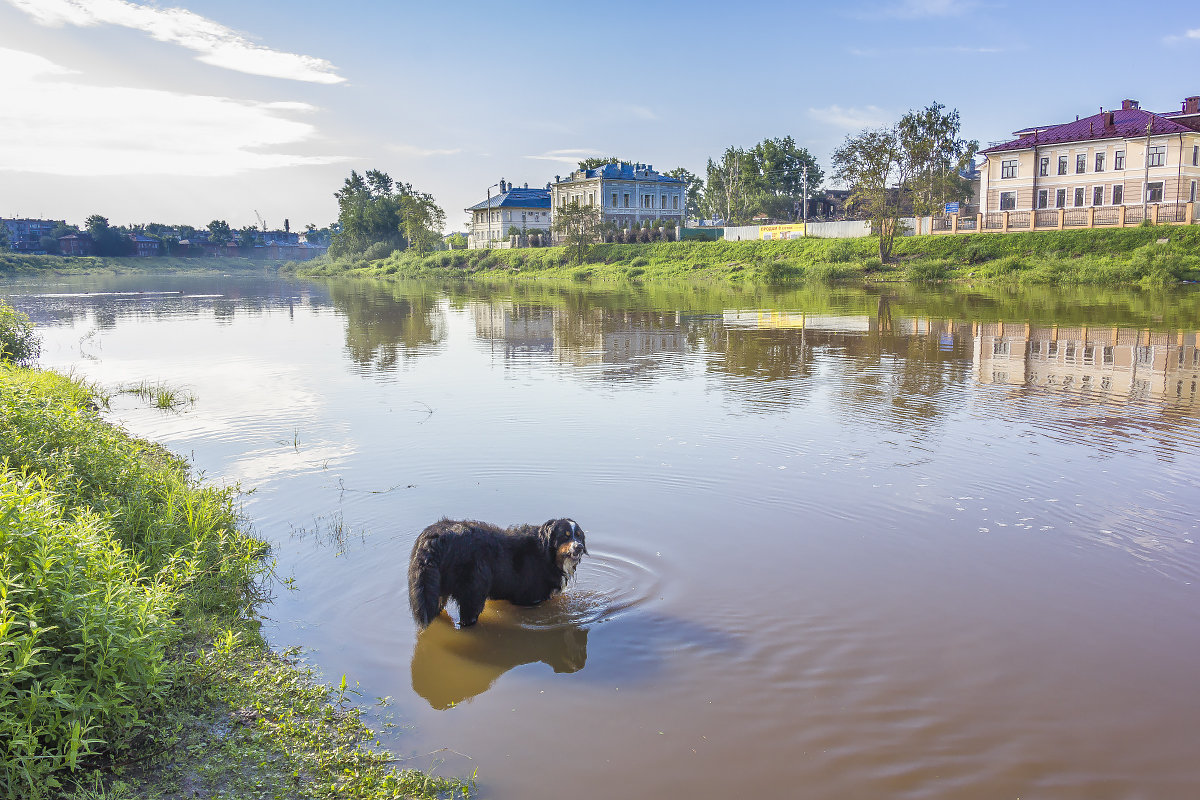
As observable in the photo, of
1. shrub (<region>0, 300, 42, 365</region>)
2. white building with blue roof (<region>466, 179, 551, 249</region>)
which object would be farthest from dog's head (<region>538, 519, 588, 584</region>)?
white building with blue roof (<region>466, 179, 551, 249</region>)

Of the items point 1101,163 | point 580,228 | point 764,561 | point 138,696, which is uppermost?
point 1101,163

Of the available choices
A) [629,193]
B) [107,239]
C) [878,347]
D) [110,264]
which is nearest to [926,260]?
[878,347]

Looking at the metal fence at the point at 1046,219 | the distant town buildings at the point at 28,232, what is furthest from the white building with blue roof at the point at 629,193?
the distant town buildings at the point at 28,232

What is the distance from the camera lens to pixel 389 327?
3166 cm

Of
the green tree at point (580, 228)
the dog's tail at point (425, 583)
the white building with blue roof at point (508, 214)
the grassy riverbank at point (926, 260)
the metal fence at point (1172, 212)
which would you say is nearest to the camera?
the dog's tail at point (425, 583)

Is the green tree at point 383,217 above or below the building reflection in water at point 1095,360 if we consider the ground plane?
above

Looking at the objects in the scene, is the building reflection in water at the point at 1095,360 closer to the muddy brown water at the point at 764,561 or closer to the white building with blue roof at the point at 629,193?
the muddy brown water at the point at 764,561

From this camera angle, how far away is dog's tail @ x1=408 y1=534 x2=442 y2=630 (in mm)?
6527

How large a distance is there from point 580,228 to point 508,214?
36.6 meters

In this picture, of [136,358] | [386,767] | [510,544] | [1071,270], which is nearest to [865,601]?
[510,544]

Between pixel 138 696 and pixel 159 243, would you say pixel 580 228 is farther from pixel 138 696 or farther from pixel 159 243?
pixel 159 243

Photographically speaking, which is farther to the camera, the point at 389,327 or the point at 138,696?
the point at 389,327

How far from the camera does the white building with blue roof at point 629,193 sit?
340 ft

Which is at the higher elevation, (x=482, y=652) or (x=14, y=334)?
(x=14, y=334)
